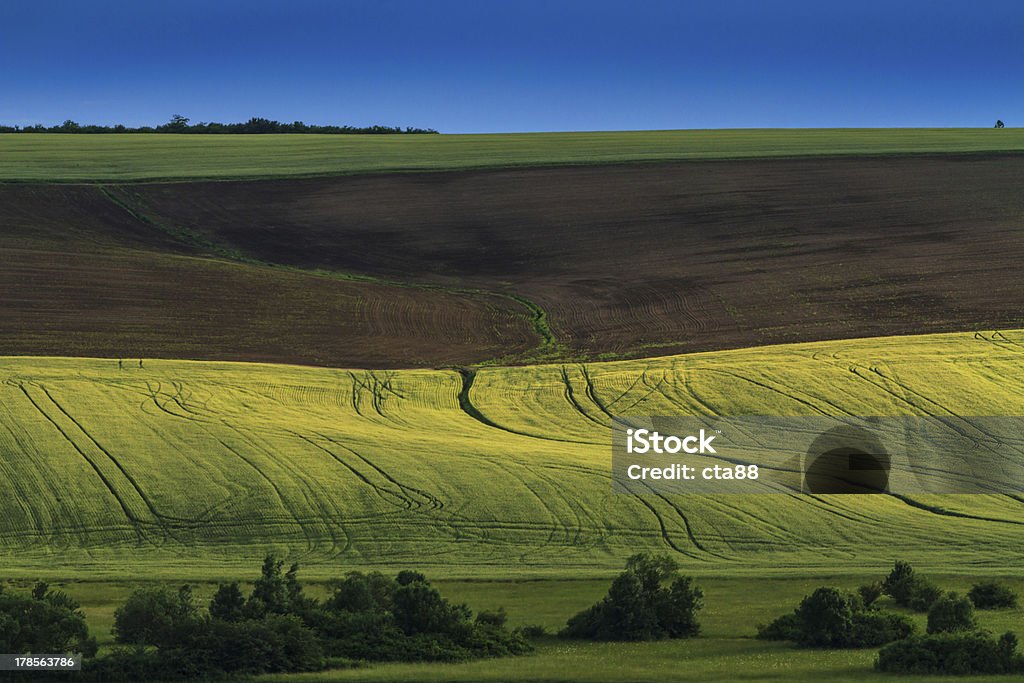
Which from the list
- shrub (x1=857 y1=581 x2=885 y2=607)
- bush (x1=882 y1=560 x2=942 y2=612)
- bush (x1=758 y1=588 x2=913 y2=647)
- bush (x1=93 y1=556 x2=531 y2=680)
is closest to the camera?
bush (x1=93 y1=556 x2=531 y2=680)

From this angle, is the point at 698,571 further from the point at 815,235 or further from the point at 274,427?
the point at 815,235

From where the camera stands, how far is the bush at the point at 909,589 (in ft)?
79.4

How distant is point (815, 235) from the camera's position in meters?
63.9

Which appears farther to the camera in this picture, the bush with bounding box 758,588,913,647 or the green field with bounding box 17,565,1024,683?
the bush with bounding box 758,588,913,647

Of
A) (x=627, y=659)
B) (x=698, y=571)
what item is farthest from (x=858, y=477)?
(x=627, y=659)

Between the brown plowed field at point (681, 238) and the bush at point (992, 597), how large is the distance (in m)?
23.7

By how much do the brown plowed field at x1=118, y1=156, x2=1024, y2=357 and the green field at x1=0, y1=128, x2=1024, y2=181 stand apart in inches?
146

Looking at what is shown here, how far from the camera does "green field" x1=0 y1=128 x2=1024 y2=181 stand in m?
80.1

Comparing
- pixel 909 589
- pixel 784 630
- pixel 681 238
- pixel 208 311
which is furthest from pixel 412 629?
pixel 681 238

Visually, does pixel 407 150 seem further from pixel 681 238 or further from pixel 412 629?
pixel 412 629

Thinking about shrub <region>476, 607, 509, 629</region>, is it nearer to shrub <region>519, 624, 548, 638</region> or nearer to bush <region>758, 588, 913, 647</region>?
shrub <region>519, 624, 548, 638</region>

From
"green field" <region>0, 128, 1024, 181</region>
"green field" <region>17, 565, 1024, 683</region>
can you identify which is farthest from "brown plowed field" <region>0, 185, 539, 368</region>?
"green field" <region>17, 565, 1024, 683</region>

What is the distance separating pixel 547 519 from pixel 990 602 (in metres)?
9.74

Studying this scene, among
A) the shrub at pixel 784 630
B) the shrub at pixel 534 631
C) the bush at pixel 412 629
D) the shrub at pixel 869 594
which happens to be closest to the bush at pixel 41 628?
the bush at pixel 412 629
